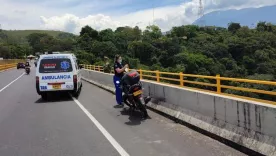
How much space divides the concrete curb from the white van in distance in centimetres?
605

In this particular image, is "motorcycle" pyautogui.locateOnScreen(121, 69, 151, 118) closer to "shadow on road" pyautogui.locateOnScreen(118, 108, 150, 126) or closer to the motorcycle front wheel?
the motorcycle front wheel

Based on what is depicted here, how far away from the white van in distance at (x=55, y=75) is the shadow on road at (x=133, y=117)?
469 centimetres

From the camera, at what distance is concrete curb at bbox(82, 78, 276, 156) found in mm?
5509

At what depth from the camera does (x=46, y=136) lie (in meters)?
7.86

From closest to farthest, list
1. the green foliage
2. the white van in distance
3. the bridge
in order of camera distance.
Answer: the bridge < the white van in distance < the green foliage

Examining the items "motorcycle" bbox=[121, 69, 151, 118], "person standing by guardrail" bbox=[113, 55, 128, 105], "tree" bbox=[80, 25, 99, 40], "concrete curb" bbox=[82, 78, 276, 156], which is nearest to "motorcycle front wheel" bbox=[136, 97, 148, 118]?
"motorcycle" bbox=[121, 69, 151, 118]

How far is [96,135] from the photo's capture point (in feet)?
25.4

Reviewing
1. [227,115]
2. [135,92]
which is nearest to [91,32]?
[135,92]

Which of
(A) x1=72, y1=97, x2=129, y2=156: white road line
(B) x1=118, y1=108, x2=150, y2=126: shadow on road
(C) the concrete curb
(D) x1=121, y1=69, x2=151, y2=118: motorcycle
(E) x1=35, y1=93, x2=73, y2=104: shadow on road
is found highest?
(D) x1=121, y1=69, x2=151, y2=118: motorcycle

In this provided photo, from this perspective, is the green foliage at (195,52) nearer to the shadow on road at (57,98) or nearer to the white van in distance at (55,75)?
the shadow on road at (57,98)

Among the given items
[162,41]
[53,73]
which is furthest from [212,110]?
[162,41]

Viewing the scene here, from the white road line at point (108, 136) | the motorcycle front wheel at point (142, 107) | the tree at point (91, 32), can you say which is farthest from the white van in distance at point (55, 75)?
the tree at point (91, 32)

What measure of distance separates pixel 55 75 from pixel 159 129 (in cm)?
812

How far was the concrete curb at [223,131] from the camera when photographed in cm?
551
